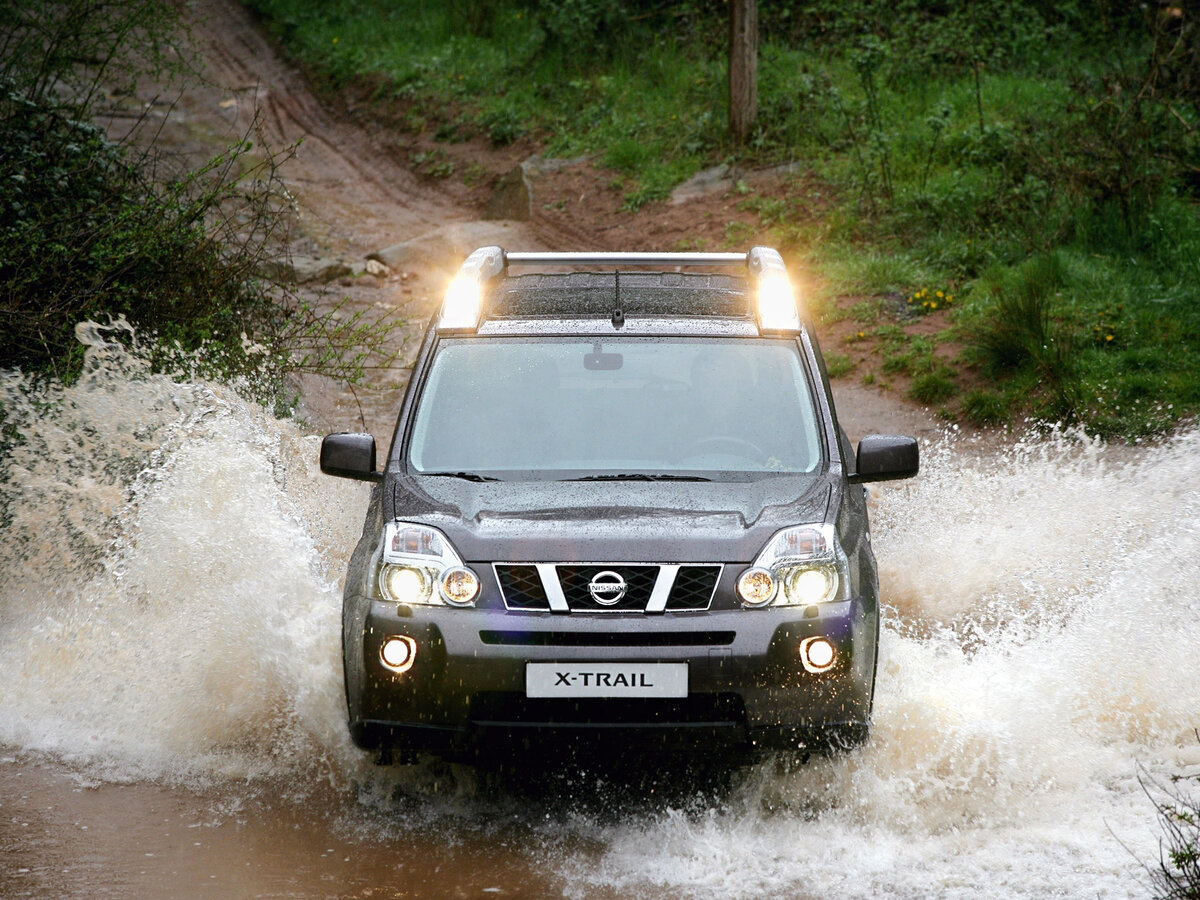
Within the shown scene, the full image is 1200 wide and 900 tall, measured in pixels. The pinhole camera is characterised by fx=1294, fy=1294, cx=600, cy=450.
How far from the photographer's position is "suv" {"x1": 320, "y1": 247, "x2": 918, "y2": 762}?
3.99 meters

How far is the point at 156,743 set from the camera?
505cm

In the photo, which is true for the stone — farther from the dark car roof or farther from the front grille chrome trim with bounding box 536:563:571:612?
the front grille chrome trim with bounding box 536:563:571:612

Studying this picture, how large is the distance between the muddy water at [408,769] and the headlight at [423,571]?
64cm

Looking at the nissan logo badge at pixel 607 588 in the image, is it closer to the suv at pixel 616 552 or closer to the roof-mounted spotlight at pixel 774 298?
the suv at pixel 616 552

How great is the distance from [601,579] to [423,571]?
58 cm

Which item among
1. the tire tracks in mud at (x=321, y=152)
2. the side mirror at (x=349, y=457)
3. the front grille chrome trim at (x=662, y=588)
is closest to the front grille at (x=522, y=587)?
the front grille chrome trim at (x=662, y=588)

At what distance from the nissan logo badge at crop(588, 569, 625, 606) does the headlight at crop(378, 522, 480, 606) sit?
1.21ft

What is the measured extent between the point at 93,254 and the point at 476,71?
17.1 meters

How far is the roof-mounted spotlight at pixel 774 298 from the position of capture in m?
5.21

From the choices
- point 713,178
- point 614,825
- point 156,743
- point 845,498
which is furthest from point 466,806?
point 713,178

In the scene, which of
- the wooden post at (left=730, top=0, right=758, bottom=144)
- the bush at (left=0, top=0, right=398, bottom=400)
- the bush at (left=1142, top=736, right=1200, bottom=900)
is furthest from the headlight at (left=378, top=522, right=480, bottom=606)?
the wooden post at (left=730, top=0, right=758, bottom=144)

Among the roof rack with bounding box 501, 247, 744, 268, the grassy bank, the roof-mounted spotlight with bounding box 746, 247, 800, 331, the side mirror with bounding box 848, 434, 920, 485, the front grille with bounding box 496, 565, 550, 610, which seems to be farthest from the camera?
the grassy bank

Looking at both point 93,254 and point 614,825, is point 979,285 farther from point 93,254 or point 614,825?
point 614,825

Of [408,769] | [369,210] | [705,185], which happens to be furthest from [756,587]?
[369,210]
